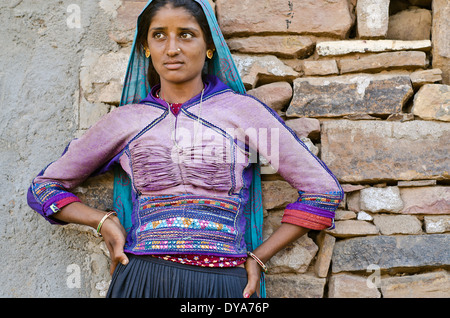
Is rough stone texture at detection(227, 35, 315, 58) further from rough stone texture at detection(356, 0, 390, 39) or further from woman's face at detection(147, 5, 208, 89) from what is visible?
woman's face at detection(147, 5, 208, 89)

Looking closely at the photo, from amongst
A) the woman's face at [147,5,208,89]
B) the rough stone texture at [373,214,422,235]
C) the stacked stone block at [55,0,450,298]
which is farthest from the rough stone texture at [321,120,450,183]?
the woman's face at [147,5,208,89]

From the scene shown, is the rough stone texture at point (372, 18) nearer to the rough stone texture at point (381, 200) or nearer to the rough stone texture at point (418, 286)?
the rough stone texture at point (381, 200)

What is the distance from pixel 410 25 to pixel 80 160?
1.85 metres

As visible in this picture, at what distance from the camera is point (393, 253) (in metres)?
2.32

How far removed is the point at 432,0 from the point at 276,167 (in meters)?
1.27

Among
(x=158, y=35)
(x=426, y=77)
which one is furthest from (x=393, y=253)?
(x=158, y=35)

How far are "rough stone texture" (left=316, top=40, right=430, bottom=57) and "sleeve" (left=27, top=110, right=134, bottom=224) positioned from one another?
113cm

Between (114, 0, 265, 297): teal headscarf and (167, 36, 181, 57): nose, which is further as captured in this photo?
(114, 0, 265, 297): teal headscarf

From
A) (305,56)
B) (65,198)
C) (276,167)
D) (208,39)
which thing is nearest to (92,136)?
(65,198)

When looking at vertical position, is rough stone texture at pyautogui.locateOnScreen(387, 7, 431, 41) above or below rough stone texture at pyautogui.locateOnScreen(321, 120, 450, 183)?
above

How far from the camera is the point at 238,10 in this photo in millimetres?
2547

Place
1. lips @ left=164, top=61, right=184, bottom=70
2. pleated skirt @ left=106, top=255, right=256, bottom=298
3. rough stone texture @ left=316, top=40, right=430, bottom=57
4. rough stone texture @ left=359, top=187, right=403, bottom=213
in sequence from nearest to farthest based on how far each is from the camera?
1. pleated skirt @ left=106, top=255, right=256, bottom=298
2. lips @ left=164, top=61, right=184, bottom=70
3. rough stone texture @ left=359, top=187, right=403, bottom=213
4. rough stone texture @ left=316, top=40, right=430, bottom=57

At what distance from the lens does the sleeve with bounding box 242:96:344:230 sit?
210 cm

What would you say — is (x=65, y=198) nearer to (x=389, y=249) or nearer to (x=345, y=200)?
(x=345, y=200)
